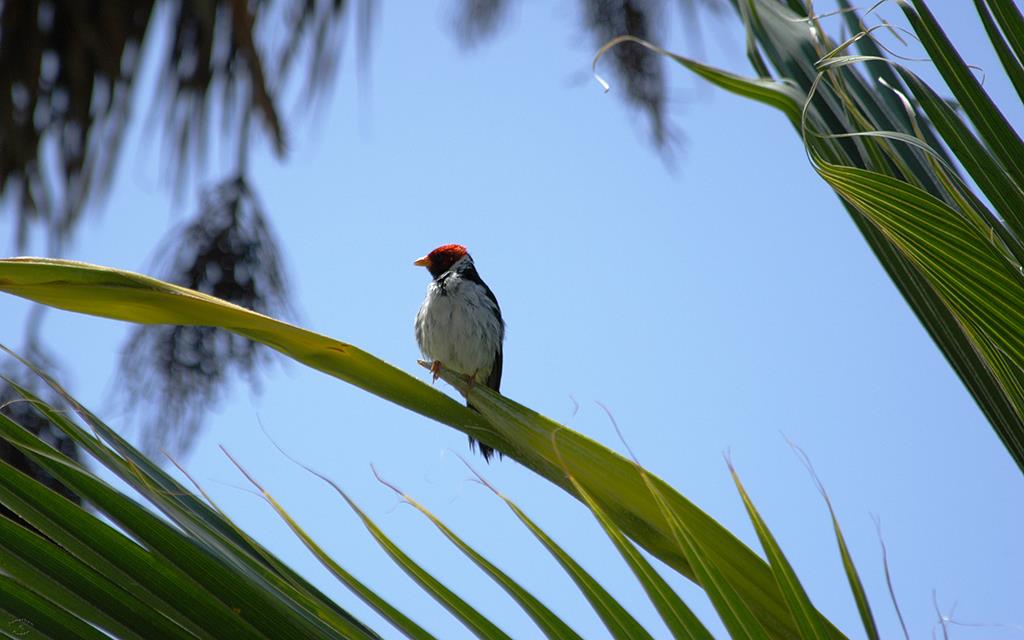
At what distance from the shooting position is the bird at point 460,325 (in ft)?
17.4

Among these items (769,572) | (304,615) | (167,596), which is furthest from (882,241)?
(167,596)

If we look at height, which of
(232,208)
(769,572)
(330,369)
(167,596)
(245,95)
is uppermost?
(245,95)

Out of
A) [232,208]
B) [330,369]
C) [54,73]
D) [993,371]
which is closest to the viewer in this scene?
[993,371]

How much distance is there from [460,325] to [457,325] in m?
0.01

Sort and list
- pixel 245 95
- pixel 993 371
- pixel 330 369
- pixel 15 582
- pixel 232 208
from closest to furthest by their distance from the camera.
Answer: pixel 15 582 < pixel 993 371 < pixel 330 369 < pixel 245 95 < pixel 232 208

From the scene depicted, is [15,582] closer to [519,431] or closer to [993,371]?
[519,431]

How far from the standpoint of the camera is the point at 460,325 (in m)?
5.28

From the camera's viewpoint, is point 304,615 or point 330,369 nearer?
point 304,615

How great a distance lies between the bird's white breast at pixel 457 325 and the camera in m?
Result: 5.29

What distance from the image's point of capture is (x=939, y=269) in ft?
4.04

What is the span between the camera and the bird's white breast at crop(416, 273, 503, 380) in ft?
17.3

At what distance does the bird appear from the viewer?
5.29 m

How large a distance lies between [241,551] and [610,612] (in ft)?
1.39

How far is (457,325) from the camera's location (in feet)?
17.3
